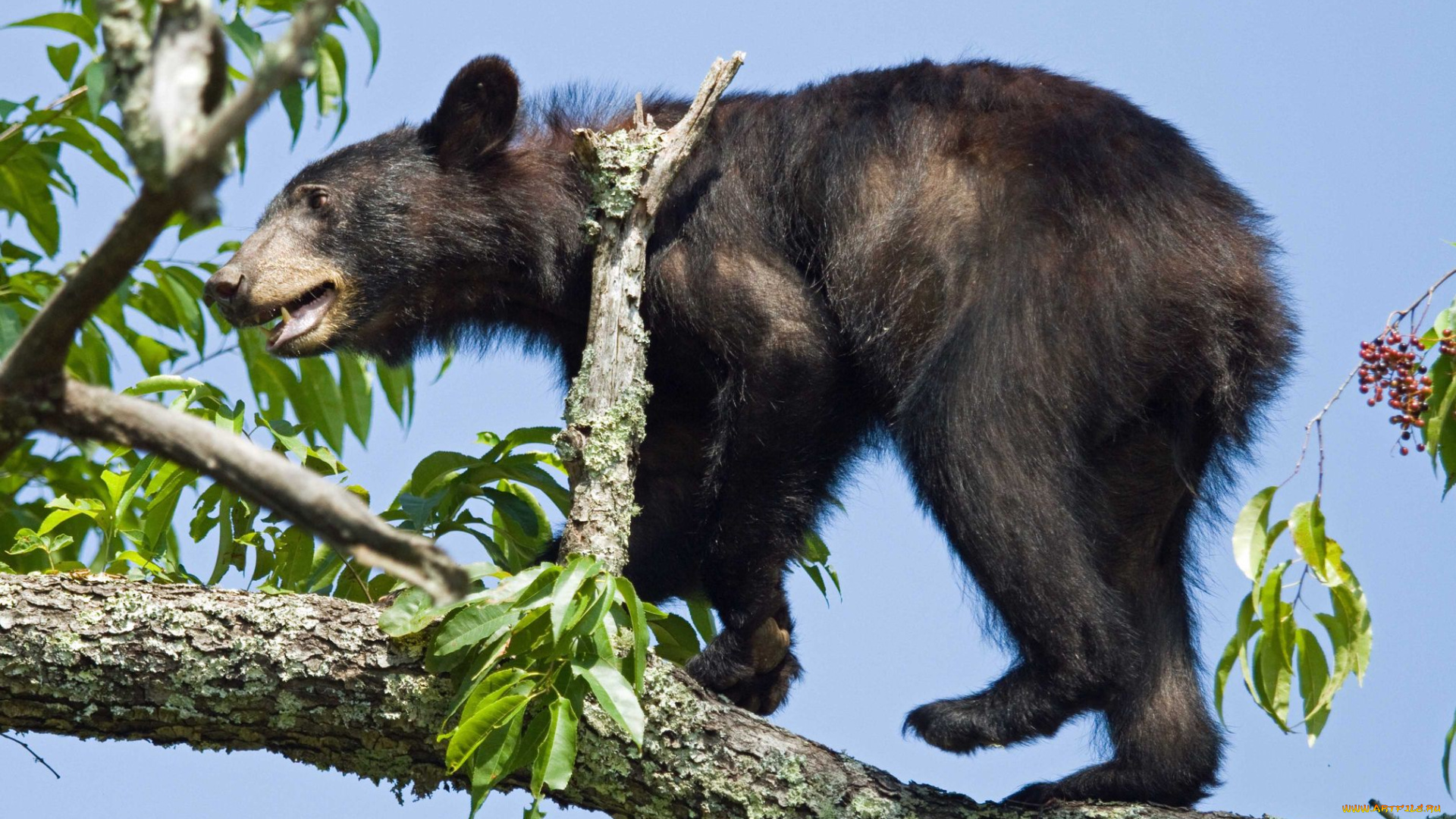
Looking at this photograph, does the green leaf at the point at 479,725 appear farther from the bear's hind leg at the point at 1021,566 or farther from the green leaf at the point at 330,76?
the green leaf at the point at 330,76

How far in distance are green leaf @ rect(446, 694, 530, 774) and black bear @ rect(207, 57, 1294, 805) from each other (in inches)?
57.8

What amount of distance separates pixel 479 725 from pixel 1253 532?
1952 millimetres

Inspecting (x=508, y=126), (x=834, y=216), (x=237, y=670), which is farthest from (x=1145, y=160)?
(x=237, y=670)

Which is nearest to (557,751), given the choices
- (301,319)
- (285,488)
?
(285,488)

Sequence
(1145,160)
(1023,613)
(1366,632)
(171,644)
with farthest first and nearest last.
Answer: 1. (1145,160)
2. (1023,613)
3. (171,644)
4. (1366,632)

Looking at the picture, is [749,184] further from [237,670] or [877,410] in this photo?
[237,670]

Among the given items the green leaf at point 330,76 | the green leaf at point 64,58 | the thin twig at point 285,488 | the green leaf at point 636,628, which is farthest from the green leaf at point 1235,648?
the green leaf at point 64,58

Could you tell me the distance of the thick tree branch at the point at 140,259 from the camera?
1401 millimetres

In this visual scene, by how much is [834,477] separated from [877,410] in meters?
0.37

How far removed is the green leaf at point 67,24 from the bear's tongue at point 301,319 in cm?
119

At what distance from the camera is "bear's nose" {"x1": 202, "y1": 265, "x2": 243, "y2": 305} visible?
17.7 ft

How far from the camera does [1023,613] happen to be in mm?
4430

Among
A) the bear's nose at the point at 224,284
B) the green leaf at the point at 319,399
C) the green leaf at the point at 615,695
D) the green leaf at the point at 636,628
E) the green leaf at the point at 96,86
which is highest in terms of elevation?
the bear's nose at the point at 224,284

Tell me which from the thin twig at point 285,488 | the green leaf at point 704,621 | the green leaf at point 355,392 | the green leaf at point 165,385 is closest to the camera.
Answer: the thin twig at point 285,488
